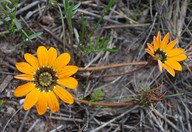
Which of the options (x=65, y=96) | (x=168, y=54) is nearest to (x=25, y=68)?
(x=65, y=96)

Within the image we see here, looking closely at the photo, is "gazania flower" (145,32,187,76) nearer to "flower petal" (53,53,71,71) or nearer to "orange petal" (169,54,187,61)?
"orange petal" (169,54,187,61)

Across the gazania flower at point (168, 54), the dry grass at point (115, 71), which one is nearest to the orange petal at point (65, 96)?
the dry grass at point (115, 71)

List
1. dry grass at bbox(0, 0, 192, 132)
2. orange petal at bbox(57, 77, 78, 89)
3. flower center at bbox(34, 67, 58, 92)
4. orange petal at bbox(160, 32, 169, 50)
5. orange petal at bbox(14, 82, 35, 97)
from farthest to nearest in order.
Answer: dry grass at bbox(0, 0, 192, 132) < orange petal at bbox(160, 32, 169, 50) < flower center at bbox(34, 67, 58, 92) < orange petal at bbox(57, 77, 78, 89) < orange petal at bbox(14, 82, 35, 97)

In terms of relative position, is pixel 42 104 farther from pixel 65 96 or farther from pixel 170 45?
pixel 170 45

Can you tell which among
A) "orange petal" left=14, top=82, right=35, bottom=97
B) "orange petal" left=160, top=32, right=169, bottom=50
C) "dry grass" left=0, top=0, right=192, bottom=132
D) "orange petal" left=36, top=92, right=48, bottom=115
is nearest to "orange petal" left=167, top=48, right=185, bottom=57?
"orange petal" left=160, top=32, right=169, bottom=50

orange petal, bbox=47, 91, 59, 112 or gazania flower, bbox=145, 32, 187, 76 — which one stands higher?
gazania flower, bbox=145, 32, 187, 76

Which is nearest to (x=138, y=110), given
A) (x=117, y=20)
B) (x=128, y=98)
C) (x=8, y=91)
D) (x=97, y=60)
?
(x=128, y=98)
